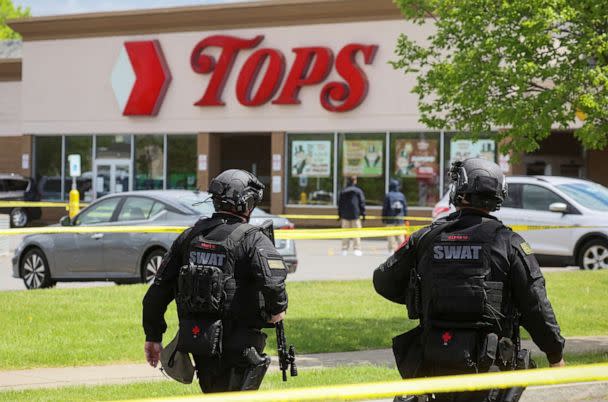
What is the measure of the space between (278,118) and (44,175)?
10.0 meters

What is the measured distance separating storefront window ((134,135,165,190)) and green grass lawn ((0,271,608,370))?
74.2 feet

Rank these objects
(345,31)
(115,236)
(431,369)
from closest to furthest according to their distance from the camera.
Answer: (431,369)
(115,236)
(345,31)

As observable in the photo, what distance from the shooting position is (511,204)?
19.3 metres

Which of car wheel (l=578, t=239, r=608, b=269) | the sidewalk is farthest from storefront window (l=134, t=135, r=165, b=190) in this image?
the sidewalk

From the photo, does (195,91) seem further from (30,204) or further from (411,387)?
(411,387)

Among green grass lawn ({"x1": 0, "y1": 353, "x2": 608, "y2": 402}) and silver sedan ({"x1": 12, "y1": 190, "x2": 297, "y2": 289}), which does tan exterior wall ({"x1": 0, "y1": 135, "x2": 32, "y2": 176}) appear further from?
green grass lawn ({"x1": 0, "y1": 353, "x2": 608, "y2": 402})

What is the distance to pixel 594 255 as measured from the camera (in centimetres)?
1841

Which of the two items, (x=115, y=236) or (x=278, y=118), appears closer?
(x=115, y=236)

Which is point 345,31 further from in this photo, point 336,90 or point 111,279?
point 111,279

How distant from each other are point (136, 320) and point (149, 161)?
1033 inches

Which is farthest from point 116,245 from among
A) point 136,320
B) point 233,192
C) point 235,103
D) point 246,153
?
point 246,153

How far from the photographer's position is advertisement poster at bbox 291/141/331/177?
34.9 metres

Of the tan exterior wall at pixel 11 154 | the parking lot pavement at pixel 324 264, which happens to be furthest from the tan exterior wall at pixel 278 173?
the tan exterior wall at pixel 11 154

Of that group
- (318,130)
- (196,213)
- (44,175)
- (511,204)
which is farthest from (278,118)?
(196,213)
